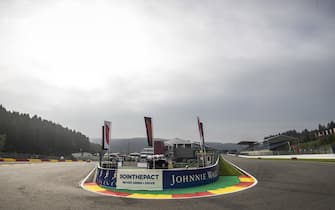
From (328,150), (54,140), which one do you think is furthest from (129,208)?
(54,140)

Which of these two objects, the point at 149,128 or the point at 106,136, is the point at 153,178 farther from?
the point at 106,136

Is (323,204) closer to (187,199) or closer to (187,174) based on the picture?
(187,199)

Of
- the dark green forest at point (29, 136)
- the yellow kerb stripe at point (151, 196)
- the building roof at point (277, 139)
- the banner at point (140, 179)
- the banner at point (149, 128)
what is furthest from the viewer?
the building roof at point (277, 139)

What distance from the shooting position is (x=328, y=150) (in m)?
32.3

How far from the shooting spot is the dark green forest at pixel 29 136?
74.7 metres

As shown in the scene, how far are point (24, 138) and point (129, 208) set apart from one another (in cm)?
8958

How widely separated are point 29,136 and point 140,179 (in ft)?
289

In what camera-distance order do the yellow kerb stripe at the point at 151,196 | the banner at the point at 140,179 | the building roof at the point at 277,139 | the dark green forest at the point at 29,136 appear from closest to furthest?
the yellow kerb stripe at the point at 151,196 < the banner at the point at 140,179 < the dark green forest at the point at 29,136 < the building roof at the point at 277,139

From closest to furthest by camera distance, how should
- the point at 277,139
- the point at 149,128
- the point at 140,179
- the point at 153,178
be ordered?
the point at 153,178 → the point at 140,179 → the point at 149,128 → the point at 277,139

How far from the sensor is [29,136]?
8219 centimetres

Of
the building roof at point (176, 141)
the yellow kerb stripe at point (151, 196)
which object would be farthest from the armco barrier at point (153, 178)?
the building roof at point (176, 141)

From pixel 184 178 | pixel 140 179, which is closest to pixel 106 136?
pixel 140 179

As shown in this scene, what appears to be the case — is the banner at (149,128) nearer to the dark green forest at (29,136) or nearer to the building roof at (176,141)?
the building roof at (176,141)

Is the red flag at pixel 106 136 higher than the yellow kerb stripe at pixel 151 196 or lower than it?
higher
